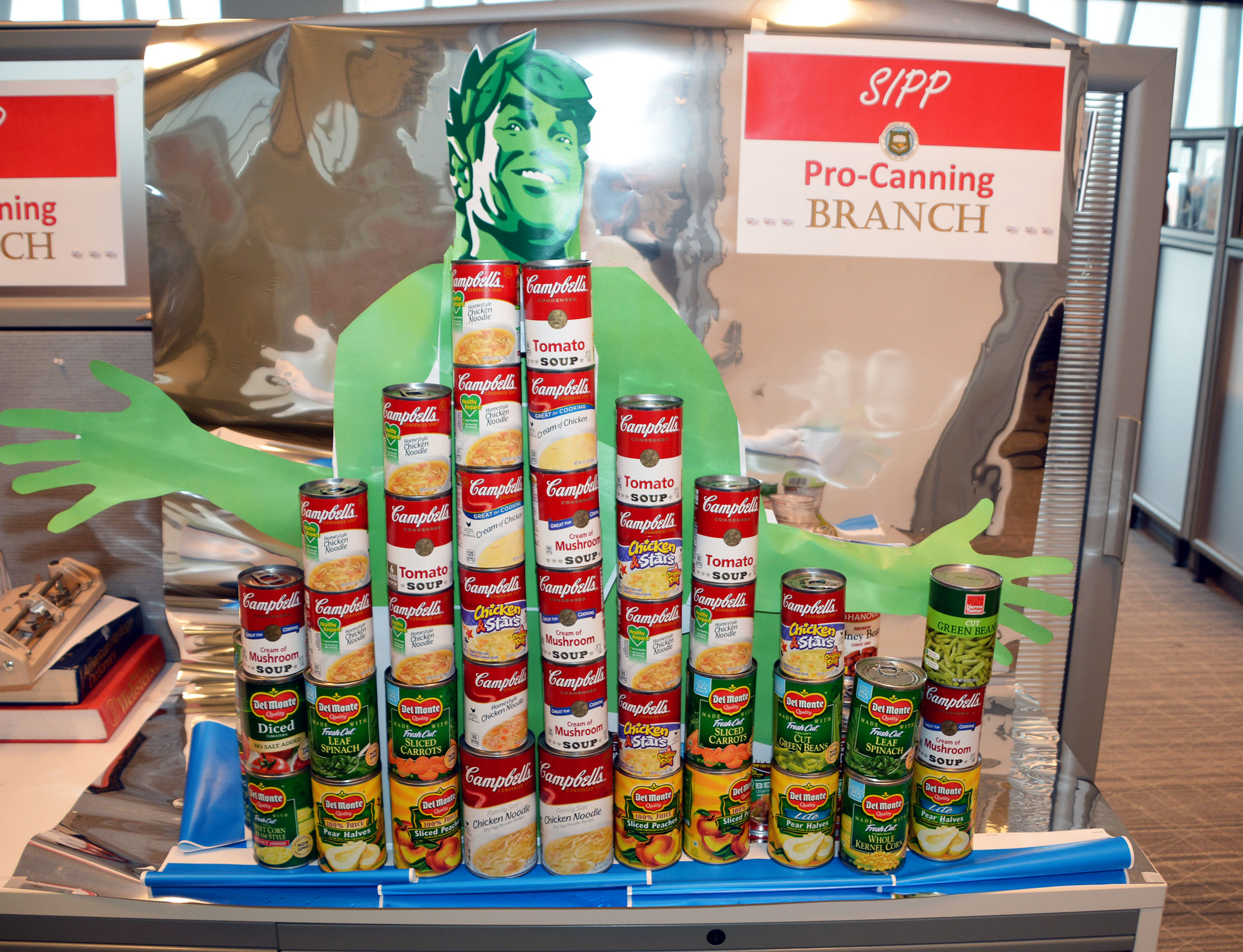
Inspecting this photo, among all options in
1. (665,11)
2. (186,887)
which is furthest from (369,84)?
(186,887)

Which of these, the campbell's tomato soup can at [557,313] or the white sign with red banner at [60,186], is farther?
the white sign with red banner at [60,186]

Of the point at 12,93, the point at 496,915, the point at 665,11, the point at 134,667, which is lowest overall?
the point at 496,915

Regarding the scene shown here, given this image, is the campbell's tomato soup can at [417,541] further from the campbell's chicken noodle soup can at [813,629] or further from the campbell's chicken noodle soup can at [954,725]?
the campbell's chicken noodle soup can at [954,725]

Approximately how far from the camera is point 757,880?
1188 mm

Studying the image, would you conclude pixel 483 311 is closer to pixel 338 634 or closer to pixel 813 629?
pixel 338 634

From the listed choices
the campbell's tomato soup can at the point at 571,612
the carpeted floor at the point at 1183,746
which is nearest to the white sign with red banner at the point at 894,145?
the campbell's tomato soup can at the point at 571,612

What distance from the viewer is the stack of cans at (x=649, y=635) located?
115 cm

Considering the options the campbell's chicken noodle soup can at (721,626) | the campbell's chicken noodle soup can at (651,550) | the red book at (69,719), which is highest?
the campbell's chicken noodle soup can at (651,550)

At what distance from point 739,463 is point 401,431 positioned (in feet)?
1.70

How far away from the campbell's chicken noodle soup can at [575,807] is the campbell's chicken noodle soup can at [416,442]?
36cm

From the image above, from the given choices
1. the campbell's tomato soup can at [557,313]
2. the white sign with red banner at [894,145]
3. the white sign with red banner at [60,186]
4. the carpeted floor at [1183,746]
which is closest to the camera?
the campbell's tomato soup can at [557,313]

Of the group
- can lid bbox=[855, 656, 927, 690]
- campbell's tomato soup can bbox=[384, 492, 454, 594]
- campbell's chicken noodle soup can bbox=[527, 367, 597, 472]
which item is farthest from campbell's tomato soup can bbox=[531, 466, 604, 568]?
can lid bbox=[855, 656, 927, 690]

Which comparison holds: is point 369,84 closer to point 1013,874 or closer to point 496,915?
point 496,915

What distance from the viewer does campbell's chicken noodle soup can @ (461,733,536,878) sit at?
1.17 m
